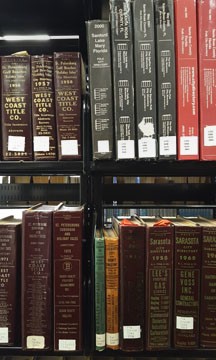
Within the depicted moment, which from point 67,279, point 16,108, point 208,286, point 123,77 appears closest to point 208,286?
point 208,286

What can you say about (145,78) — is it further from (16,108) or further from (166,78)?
(16,108)

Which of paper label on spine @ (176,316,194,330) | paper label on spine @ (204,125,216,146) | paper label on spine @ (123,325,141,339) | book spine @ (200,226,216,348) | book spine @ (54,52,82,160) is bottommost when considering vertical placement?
paper label on spine @ (123,325,141,339)

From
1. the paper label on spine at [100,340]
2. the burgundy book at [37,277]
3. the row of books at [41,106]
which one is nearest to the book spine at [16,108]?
the row of books at [41,106]

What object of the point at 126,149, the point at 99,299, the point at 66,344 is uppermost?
the point at 126,149

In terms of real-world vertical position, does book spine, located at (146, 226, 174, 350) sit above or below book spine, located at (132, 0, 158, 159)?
below

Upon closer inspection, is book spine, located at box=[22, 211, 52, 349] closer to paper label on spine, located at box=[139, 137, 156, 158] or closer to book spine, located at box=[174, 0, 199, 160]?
paper label on spine, located at box=[139, 137, 156, 158]

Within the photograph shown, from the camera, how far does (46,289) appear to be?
2.53 ft

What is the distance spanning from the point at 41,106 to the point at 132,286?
0.52 m

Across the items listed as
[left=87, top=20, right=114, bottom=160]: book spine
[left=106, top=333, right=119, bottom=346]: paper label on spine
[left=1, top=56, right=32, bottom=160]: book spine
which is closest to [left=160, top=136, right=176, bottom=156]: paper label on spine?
[left=87, top=20, right=114, bottom=160]: book spine

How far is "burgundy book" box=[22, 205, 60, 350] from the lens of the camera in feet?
2.52

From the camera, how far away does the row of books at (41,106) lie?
0.79 meters

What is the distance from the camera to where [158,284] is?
2.49ft

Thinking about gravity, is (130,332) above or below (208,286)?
below

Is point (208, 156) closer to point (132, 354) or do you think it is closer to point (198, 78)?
point (198, 78)
